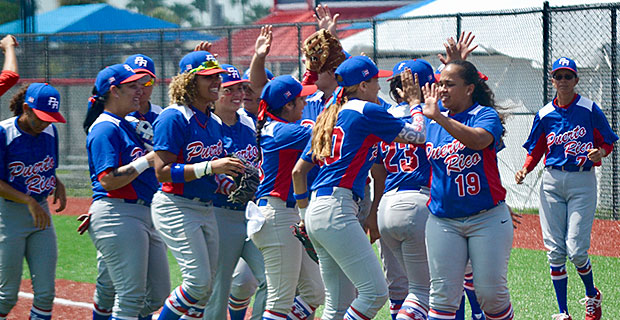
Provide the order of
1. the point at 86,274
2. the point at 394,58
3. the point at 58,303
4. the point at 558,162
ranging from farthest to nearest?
the point at 394,58 < the point at 86,274 < the point at 58,303 < the point at 558,162

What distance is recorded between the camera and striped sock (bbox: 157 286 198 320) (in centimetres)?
491

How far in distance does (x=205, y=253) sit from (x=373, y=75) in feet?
5.18

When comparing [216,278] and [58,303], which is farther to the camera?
[58,303]

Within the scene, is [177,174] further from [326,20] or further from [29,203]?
[326,20]

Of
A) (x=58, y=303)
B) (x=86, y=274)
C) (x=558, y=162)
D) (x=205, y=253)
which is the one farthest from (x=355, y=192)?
(x=86, y=274)

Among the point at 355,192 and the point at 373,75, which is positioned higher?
the point at 373,75

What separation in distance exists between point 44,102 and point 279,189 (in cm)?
184

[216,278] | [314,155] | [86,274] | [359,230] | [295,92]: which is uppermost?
[295,92]

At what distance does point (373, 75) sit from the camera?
480cm

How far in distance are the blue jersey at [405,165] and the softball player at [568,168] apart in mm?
1846

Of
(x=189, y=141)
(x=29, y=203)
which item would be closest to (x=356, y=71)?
(x=189, y=141)

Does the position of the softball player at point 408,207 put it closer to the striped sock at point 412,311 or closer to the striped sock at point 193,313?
the striped sock at point 412,311

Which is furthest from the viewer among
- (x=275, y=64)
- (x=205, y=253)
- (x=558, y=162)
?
(x=275, y=64)

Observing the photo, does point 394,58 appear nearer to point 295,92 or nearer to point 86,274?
point 86,274
